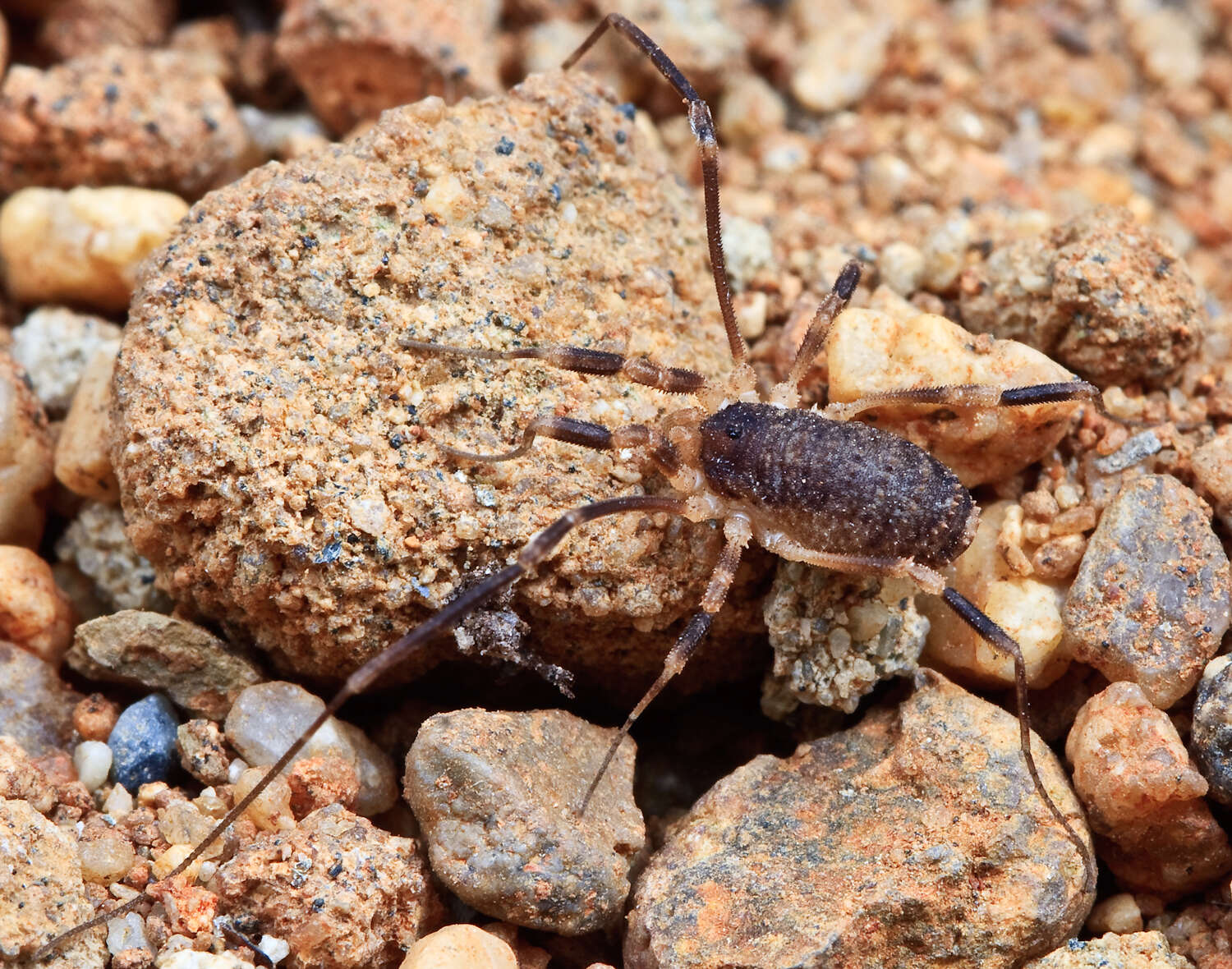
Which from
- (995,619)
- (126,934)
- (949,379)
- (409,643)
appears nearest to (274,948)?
(126,934)

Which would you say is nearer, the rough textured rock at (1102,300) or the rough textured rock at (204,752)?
the rough textured rock at (204,752)

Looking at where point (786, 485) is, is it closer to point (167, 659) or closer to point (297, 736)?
point (297, 736)

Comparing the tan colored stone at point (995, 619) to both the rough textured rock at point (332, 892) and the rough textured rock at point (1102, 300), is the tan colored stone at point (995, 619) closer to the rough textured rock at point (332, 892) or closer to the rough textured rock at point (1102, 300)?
the rough textured rock at point (1102, 300)

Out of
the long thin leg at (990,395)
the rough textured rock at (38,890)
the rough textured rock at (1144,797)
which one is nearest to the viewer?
the rough textured rock at (38,890)

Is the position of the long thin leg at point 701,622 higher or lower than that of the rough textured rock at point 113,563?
higher

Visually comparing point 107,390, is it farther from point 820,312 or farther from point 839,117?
point 839,117

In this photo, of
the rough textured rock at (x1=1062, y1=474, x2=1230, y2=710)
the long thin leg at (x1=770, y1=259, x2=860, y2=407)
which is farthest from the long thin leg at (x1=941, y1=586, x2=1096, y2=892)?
the long thin leg at (x1=770, y1=259, x2=860, y2=407)

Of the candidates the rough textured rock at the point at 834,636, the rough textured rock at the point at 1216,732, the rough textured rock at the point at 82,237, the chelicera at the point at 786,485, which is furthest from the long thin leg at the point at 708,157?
the rough textured rock at the point at 1216,732
